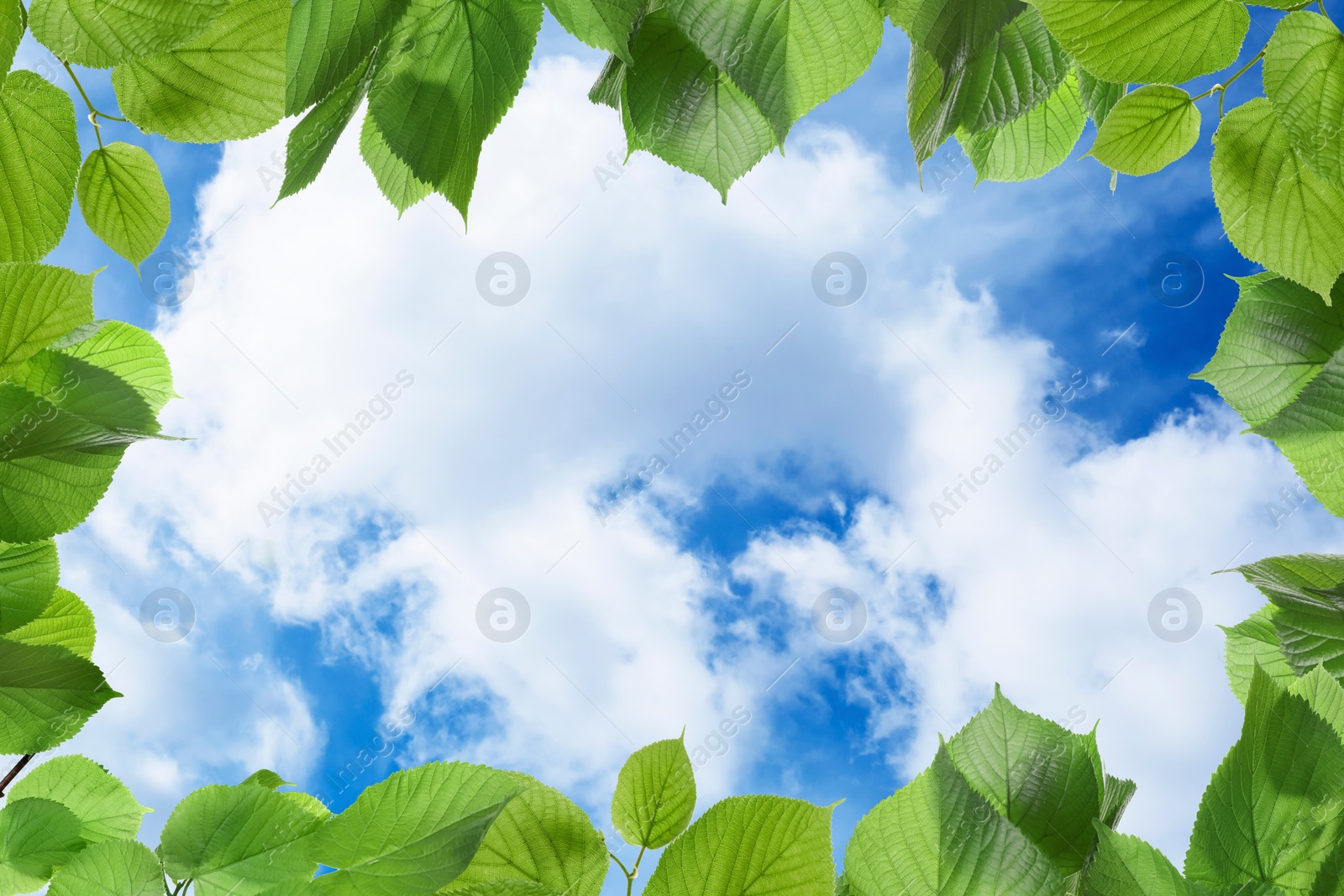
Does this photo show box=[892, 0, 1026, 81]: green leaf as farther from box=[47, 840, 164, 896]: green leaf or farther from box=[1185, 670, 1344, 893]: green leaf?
box=[47, 840, 164, 896]: green leaf

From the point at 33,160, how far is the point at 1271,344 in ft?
2.77

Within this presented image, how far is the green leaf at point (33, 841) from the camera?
562 mm

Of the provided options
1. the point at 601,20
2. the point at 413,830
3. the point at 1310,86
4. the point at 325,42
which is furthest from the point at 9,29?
the point at 1310,86

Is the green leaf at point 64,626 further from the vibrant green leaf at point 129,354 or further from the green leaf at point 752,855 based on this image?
the green leaf at point 752,855

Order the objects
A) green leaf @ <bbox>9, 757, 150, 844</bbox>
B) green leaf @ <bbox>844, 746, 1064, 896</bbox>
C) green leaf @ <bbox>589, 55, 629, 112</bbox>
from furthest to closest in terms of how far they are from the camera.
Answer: green leaf @ <bbox>9, 757, 150, 844</bbox> → green leaf @ <bbox>589, 55, 629, 112</bbox> → green leaf @ <bbox>844, 746, 1064, 896</bbox>

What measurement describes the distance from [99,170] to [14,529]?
0.93 feet

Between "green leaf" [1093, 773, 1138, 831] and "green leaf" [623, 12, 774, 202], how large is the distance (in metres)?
0.40

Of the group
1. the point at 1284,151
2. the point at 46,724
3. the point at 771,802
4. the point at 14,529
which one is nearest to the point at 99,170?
the point at 14,529

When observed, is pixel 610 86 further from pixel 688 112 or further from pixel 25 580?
pixel 25 580

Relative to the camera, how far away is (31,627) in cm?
58

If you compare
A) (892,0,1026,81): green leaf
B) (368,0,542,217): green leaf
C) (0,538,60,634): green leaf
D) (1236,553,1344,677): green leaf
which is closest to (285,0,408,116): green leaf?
(368,0,542,217): green leaf

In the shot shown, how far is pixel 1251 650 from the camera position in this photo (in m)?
0.59

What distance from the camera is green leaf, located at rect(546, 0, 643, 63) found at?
1.29ft

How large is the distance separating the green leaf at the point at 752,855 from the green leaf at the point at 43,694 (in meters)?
0.42
